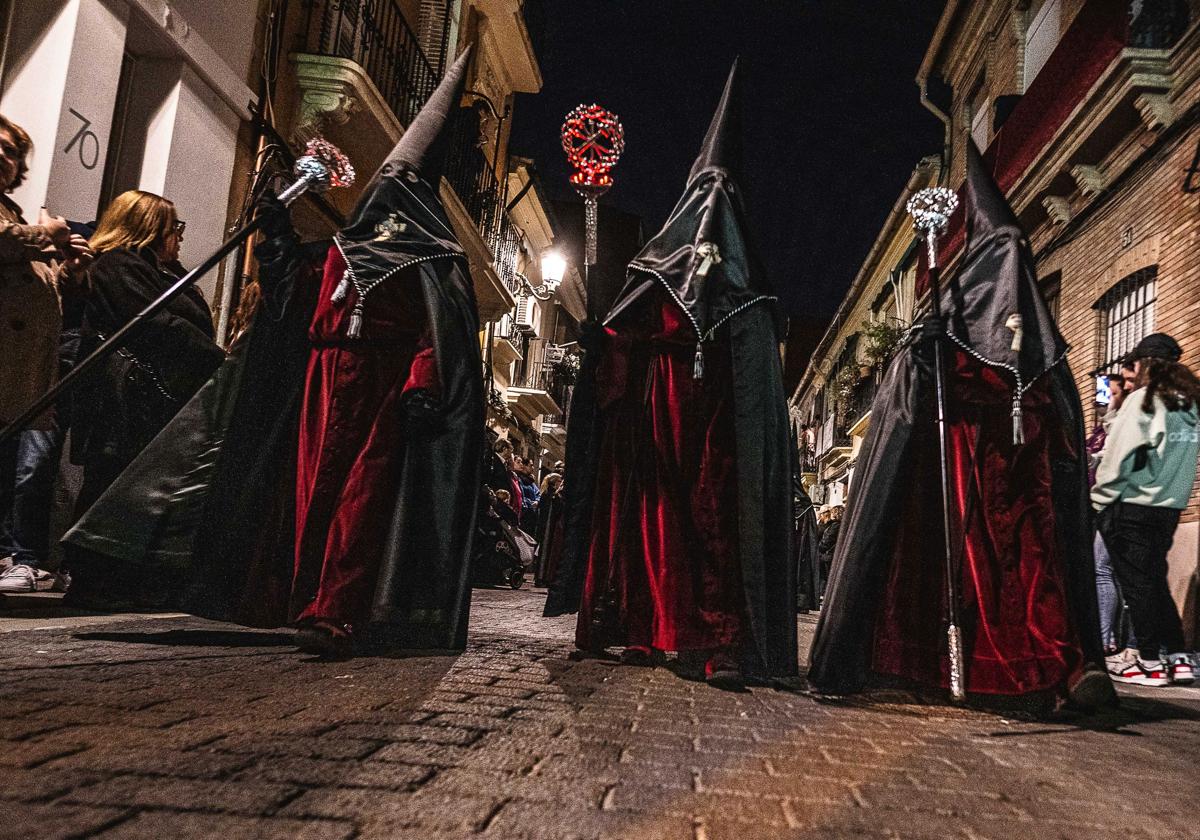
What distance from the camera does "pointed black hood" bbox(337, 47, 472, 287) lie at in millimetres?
4078

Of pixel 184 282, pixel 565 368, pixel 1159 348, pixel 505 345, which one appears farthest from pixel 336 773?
pixel 565 368

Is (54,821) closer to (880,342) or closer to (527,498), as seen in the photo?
(527,498)

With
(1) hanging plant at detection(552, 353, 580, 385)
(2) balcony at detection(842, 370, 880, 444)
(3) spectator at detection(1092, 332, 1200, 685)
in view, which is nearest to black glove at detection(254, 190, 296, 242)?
(3) spectator at detection(1092, 332, 1200, 685)

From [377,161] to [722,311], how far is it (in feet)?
29.2

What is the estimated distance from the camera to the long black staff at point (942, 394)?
3.57 m

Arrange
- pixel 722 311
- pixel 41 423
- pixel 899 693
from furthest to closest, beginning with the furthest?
pixel 41 423
pixel 722 311
pixel 899 693

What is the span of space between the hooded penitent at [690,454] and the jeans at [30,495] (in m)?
2.82

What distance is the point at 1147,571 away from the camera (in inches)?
227

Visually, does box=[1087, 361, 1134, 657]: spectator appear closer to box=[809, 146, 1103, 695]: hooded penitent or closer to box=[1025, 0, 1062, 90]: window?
box=[809, 146, 1103, 695]: hooded penitent

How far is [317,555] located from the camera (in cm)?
389

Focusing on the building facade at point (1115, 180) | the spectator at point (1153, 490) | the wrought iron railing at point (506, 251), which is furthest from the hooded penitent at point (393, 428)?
the wrought iron railing at point (506, 251)

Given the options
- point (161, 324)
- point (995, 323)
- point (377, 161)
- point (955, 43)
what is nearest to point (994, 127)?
point (955, 43)

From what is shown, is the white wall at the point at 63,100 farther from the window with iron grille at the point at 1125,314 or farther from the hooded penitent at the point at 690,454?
the window with iron grille at the point at 1125,314

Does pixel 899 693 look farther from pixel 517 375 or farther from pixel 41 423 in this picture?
pixel 517 375
